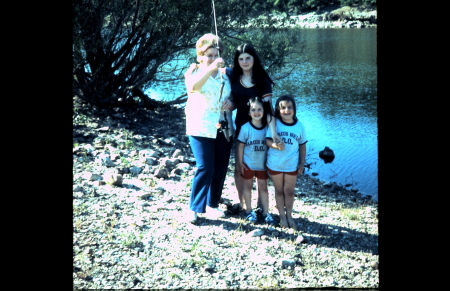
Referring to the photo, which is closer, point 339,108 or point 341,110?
point 341,110

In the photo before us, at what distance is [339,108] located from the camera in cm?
1268

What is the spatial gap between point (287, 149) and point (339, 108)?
8.55 metres

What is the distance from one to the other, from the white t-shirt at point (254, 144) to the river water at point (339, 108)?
296 cm

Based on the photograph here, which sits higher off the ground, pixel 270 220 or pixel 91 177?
pixel 91 177

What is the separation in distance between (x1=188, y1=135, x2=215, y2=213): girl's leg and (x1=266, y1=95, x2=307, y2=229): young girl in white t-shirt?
0.46 metres

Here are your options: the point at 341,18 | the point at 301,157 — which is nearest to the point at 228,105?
the point at 301,157

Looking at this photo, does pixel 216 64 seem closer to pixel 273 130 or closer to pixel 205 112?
pixel 205 112

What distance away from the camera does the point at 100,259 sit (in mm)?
3760

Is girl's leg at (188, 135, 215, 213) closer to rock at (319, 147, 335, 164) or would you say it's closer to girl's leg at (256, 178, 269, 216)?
girl's leg at (256, 178, 269, 216)

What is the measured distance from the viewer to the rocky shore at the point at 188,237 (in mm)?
3627

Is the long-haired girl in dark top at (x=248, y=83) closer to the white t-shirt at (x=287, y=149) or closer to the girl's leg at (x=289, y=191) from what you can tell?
the white t-shirt at (x=287, y=149)

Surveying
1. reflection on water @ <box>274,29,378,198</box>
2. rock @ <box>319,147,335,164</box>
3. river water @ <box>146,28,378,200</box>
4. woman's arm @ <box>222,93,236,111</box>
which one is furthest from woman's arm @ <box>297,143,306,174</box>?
rock @ <box>319,147,335,164</box>
